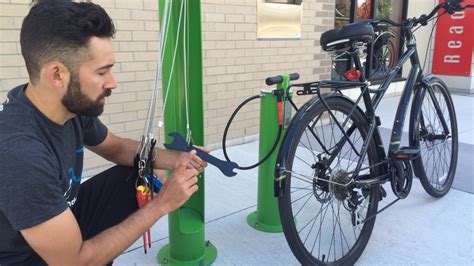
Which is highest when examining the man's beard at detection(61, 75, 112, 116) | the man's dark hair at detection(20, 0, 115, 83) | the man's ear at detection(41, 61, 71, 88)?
the man's dark hair at detection(20, 0, 115, 83)

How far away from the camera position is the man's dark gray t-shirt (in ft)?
4.28

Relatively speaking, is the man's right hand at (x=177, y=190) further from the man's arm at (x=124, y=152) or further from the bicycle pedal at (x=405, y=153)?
the bicycle pedal at (x=405, y=153)

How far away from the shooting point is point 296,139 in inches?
80.2

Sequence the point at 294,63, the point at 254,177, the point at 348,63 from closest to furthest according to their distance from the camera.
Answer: the point at 254,177
the point at 294,63
the point at 348,63

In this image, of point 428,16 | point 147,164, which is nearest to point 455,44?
point 428,16

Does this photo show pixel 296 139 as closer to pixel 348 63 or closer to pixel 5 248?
pixel 5 248

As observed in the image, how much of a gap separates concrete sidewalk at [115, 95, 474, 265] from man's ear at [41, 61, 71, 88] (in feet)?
4.19

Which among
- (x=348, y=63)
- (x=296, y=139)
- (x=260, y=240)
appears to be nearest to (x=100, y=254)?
(x=296, y=139)

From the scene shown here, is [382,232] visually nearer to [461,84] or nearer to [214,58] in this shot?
[214,58]

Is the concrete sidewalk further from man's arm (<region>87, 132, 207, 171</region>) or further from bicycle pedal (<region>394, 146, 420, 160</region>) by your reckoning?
man's arm (<region>87, 132, 207, 171</region>)

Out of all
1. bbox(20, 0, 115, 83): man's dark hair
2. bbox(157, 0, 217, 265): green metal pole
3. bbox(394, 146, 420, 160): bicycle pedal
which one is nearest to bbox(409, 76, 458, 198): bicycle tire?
bbox(394, 146, 420, 160): bicycle pedal

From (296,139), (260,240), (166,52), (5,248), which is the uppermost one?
(166,52)

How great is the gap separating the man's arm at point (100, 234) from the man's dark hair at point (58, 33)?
522mm

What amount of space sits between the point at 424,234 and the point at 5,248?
2.39 m
